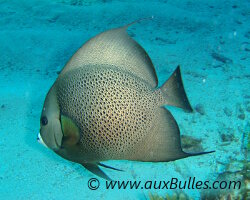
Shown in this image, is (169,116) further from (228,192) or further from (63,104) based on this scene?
(228,192)

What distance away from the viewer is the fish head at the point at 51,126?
4.96ft

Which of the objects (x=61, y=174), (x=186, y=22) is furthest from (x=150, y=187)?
(x=186, y=22)

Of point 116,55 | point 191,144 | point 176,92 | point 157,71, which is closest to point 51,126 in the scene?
point 116,55

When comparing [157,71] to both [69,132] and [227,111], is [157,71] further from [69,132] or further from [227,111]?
[69,132]

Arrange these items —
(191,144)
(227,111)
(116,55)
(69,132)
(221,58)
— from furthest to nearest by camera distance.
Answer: (221,58) < (227,111) < (191,144) < (116,55) < (69,132)

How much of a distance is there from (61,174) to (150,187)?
1.04 metres

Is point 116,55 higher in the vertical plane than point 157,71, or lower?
higher

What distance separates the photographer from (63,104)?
155 cm

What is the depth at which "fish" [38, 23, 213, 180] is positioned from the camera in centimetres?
151

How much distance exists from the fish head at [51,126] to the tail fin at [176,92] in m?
0.71

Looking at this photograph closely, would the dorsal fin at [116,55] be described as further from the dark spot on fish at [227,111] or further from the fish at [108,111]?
the dark spot on fish at [227,111]

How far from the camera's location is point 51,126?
152 cm

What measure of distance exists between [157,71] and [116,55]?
290 centimetres

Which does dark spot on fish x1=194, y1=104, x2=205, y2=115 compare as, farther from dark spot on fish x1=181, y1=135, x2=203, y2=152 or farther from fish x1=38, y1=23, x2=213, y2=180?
fish x1=38, y1=23, x2=213, y2=180
